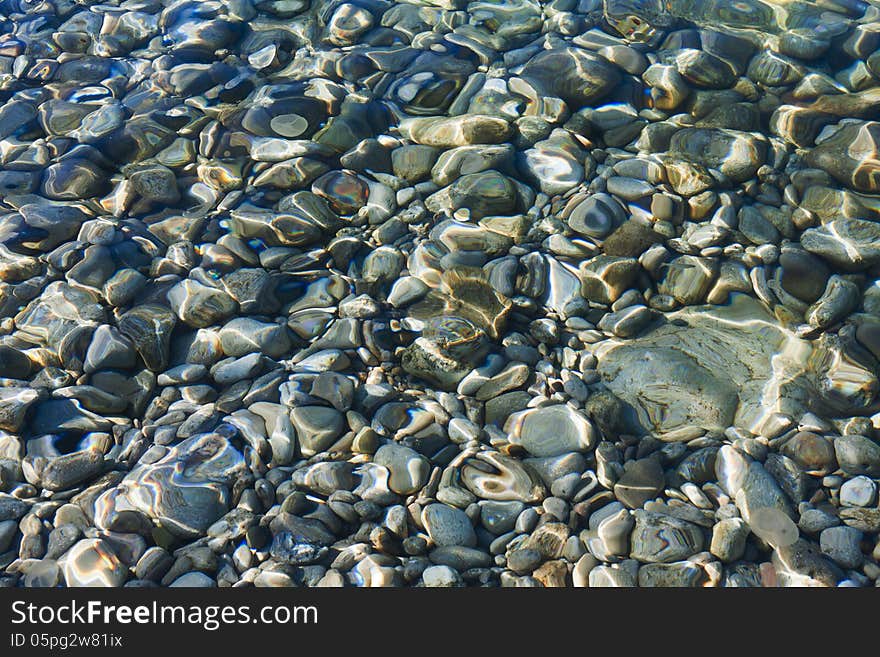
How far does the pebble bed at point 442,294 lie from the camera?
2584 millimetres

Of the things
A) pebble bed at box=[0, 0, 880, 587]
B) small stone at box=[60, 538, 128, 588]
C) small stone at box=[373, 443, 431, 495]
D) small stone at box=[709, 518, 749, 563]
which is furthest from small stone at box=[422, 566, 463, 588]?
small stone at box=[60, 538, 128, 588]

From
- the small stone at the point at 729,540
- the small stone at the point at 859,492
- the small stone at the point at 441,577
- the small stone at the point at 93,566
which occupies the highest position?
the small stone at the point at 859,492

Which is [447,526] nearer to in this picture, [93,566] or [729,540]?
[729,540]

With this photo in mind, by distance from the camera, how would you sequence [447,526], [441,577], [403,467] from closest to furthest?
[441,577] < [447,526] < [403,467]

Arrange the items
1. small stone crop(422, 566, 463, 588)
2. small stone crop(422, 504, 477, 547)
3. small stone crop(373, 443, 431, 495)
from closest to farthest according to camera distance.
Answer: small stone crop(422, 566, 463, 588)
small stone crop(422, 504, 477, 547)
small stone crop(373, 443, 431, 495)

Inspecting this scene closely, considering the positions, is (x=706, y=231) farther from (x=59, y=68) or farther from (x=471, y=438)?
(x=59, y=68)

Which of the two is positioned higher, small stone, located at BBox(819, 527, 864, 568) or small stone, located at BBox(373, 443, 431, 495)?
small stone, located at BBox(819, 527, 864, 568)

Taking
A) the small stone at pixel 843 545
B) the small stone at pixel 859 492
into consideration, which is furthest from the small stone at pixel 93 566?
the small stone at pixel 859 492

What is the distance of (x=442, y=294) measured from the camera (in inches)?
133

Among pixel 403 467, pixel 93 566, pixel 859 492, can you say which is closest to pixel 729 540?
pixel 859 492

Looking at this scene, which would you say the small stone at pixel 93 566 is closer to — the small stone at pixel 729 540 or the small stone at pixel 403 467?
the small stone at pixel 403 467

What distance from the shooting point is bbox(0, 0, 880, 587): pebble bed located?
8.48ft

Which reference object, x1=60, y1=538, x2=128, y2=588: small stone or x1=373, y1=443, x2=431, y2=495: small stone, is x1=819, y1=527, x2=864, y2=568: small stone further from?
x1=60, y1=538, x2=128, y2=588: small stone

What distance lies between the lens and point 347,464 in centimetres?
276
